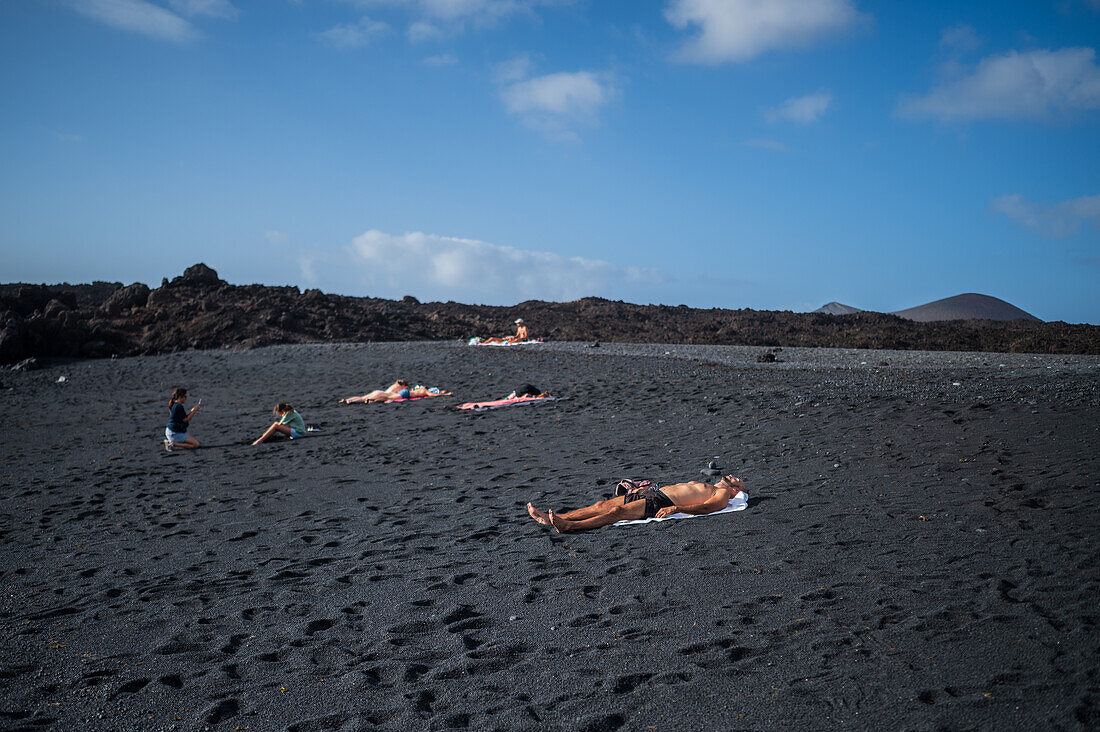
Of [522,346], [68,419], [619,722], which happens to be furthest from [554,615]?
[522,346]

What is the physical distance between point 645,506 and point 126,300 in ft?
121

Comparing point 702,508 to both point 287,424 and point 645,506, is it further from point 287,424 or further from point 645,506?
point 287,424

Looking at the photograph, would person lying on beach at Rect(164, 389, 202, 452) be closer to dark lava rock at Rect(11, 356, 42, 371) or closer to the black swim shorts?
the black swim shorts

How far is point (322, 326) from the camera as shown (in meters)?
33.8


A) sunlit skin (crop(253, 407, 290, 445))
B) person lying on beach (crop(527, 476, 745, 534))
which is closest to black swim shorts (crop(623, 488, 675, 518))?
person lying on beach (crop(527, 476, 745, 534))

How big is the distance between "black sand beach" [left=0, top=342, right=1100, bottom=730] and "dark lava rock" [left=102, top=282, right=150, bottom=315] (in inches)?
1035

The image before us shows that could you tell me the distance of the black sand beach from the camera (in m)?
3.69

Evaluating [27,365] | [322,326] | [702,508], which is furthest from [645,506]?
[322,326]

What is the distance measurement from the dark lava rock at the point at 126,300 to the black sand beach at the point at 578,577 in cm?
2630

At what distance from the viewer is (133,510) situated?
27.7ft

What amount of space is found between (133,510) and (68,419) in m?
9.88

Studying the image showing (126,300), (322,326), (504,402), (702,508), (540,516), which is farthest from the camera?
(126,300)

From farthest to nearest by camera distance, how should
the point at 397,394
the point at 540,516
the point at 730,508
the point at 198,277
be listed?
the point at 198,277 → the point at 397,394 → the point at 730,508 → the point at 540,516

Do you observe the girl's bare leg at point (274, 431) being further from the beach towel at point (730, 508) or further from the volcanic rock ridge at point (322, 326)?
the volcanic rock ridge at point (322, 326)
